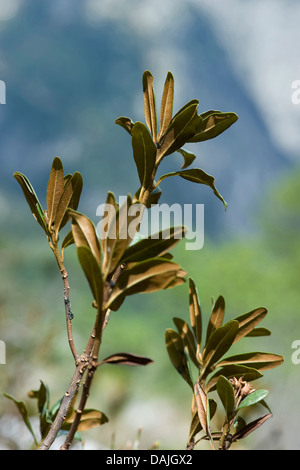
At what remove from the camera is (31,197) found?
0.33 meters

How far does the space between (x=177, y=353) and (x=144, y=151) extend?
6.8 inches

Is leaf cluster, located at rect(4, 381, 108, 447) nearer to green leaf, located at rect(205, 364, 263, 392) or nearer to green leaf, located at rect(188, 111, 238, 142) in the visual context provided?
green leaf, located at rect(205, 364, 263, 392)

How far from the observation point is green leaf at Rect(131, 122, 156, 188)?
0.31 meters

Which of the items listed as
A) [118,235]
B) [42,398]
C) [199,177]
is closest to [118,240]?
[118,235]

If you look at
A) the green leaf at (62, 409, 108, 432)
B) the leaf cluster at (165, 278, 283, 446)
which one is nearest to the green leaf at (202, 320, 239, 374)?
the leaf cluster at (165, 278, 283, 446)

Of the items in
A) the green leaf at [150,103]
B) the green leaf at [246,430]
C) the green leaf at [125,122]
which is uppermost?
the green leaf at [150,103]

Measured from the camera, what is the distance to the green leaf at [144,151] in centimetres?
31

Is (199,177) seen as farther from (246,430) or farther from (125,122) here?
(246,430)

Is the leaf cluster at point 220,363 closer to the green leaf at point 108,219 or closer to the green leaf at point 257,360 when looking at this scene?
the green leaf at point 257,360

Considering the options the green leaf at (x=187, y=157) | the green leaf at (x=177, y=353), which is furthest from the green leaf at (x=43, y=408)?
the green leaf at (x=187, y=157)

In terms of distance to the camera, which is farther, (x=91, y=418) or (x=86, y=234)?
(x=91, y=418)

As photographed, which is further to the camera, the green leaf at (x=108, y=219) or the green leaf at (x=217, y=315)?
the green leaf at (x=217, y=315)

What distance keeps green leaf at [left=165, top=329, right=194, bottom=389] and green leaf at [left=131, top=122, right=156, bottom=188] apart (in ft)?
0.45

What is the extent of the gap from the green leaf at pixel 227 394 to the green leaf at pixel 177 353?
0.19 ft
